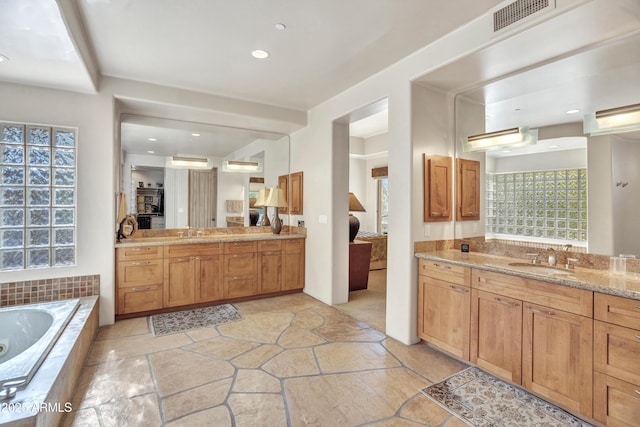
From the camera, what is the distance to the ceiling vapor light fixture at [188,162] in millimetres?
4602

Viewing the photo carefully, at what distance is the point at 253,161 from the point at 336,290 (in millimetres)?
2499

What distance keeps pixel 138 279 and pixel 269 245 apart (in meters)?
1.72

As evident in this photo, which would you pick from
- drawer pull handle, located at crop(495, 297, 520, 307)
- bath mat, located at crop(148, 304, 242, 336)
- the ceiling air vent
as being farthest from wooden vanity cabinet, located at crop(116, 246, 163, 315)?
the ceiling air vent

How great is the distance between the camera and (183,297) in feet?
13.4

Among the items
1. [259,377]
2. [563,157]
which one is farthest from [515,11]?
[259,377]

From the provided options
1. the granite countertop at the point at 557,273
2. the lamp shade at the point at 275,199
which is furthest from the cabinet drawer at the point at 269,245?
the granite countertop at the point at 557,273

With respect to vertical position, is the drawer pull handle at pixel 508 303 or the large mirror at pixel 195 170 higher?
the large mirror at pixel 195 170

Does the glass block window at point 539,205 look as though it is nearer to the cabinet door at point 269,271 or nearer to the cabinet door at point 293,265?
the cabinet door at point 293,265

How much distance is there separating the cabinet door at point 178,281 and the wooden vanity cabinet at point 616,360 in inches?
158

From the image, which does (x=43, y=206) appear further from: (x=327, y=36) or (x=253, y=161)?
(x=327, y=36)

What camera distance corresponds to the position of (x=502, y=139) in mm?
2949

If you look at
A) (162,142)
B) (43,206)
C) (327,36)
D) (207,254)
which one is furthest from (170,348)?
(327,36)

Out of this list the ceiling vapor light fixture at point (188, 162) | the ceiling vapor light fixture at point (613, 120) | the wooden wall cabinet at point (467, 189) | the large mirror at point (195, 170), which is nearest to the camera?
the ceiling vapor light fixture at point (613, 120)

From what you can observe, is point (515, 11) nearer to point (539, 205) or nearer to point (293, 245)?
point (539, 205)
